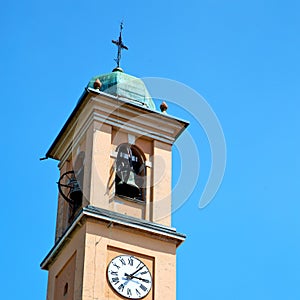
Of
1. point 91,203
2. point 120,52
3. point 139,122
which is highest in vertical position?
point 120,52

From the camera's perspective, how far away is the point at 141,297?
29359mm

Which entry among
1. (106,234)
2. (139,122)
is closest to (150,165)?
(139,122)

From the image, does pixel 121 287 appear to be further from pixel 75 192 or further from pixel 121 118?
pixel 121 118

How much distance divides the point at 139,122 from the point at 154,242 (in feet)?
13.0

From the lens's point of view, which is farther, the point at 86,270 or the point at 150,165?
the point at 150,165

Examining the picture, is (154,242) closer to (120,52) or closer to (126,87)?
(126,87)

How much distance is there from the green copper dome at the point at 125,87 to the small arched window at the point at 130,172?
1.53 meters

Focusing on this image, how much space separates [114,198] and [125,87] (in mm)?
4086

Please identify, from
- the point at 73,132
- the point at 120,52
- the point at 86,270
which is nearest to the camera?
the point at 86,270

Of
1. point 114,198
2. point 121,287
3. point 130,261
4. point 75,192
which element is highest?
point 75,192

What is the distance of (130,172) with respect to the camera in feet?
105

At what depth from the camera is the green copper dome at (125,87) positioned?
109 ft

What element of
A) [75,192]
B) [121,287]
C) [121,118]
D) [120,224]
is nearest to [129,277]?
[121,287]

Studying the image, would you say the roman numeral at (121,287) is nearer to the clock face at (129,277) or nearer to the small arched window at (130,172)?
the clock face at (129,277)
